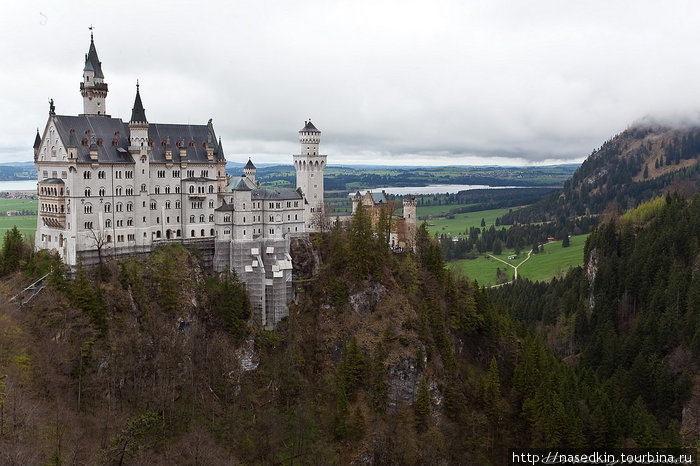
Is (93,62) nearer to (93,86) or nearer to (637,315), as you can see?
(93,86)

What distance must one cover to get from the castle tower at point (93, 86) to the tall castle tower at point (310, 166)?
31.5 meters

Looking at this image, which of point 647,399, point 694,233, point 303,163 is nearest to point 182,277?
point 303,163

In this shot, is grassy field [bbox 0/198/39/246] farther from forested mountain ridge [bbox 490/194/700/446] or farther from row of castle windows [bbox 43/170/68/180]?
forested mountain ridge [bbox 490/194/700/446]

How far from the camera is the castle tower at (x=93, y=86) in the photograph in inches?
3725

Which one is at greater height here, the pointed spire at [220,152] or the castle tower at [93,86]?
the castle tower at [93,86]

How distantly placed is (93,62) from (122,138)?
41.2 ft

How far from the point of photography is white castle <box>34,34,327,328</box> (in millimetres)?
87438

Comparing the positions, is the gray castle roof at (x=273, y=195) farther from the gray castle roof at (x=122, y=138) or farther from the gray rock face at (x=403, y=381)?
the gray rock face at (x=403, y=381)

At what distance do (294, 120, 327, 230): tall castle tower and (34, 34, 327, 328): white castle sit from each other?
623 cm

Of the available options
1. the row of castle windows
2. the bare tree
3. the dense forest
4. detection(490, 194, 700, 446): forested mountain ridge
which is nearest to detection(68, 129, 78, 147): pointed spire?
the row of castle windows

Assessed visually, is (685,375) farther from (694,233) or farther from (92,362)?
(92,362)

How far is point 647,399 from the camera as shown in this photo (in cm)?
10794

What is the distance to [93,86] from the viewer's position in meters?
94.6

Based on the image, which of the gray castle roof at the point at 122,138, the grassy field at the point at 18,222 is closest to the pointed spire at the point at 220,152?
the gray castle roof at the point at 122,138
